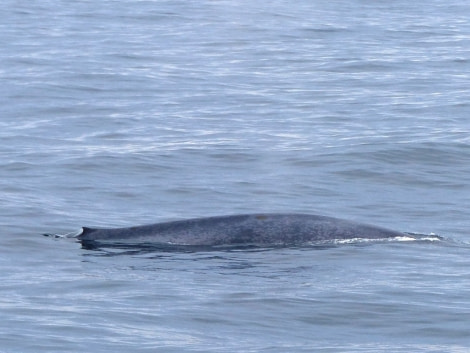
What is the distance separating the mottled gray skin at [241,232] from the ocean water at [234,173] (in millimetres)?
309

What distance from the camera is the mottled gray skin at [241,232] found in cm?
1409

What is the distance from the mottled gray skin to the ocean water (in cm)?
31

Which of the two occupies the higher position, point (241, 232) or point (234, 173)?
point (241, 232)

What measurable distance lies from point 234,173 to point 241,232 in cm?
472

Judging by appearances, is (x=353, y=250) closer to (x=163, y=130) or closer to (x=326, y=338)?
(x=326, y=338)

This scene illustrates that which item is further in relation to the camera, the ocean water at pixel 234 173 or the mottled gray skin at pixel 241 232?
the mottled gray skin at pixel 241 232

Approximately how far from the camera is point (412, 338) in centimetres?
1095

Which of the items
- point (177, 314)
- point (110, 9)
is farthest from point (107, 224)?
point (110, 9)

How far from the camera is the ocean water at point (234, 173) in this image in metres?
11.4

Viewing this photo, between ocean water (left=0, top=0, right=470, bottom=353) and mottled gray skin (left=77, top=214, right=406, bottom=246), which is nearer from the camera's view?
ocean water (left=0, top=0, right=470, bottom=353)

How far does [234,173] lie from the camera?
18859 mm

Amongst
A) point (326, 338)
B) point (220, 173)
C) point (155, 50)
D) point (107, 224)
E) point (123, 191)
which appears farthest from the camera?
point (155, 50)

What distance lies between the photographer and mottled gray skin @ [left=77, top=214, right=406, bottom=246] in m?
14.1

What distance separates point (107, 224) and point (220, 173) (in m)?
3.49
